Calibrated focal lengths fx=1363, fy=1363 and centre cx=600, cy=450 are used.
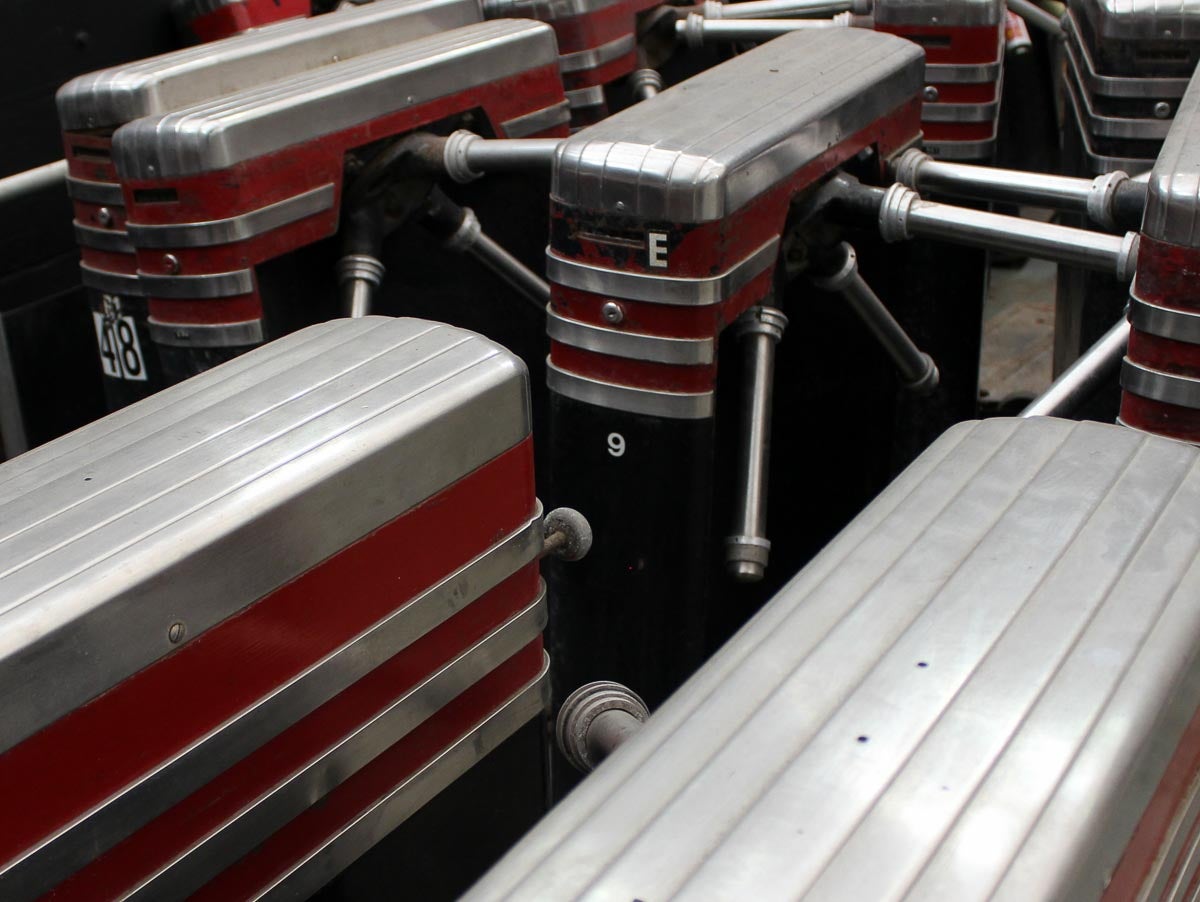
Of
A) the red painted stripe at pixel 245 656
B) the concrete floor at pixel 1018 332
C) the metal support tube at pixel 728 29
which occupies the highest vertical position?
the metal support tube at pixel 728 29

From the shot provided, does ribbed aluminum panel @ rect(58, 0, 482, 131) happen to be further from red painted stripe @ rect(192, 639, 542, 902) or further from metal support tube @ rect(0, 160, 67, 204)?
red painted stripe @ rect(192, 639, 542, 902)

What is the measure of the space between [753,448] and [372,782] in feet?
2.51

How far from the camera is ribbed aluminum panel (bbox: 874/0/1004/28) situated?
8.02ft

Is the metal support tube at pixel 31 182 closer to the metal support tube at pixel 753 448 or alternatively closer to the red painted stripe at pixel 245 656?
the metal support tube at pixel 753 448

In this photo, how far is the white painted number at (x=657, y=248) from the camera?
1.49 metres

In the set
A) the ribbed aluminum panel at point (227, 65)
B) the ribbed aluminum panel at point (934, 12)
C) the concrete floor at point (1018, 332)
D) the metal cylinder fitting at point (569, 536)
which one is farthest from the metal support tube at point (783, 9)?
the metal cylinder fitting at point (569, 536)

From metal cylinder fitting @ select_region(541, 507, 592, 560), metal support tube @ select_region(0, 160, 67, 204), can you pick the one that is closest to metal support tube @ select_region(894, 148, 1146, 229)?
metal cylinder fitting @ select_region(541, 507, 592, 560)

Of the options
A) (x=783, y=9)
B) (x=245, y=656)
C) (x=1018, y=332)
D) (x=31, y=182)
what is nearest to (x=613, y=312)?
(x=245, y=656)

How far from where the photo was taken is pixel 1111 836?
0.70 metres

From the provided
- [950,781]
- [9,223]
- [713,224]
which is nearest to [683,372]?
[713,224]

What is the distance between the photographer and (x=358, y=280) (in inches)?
75.4

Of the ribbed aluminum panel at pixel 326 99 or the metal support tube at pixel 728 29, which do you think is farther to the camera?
the metal support tube at pixel 728 29

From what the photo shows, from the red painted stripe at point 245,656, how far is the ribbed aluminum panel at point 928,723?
28 cm

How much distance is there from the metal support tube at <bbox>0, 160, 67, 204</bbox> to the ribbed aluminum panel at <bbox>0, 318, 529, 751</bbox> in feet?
3.79
